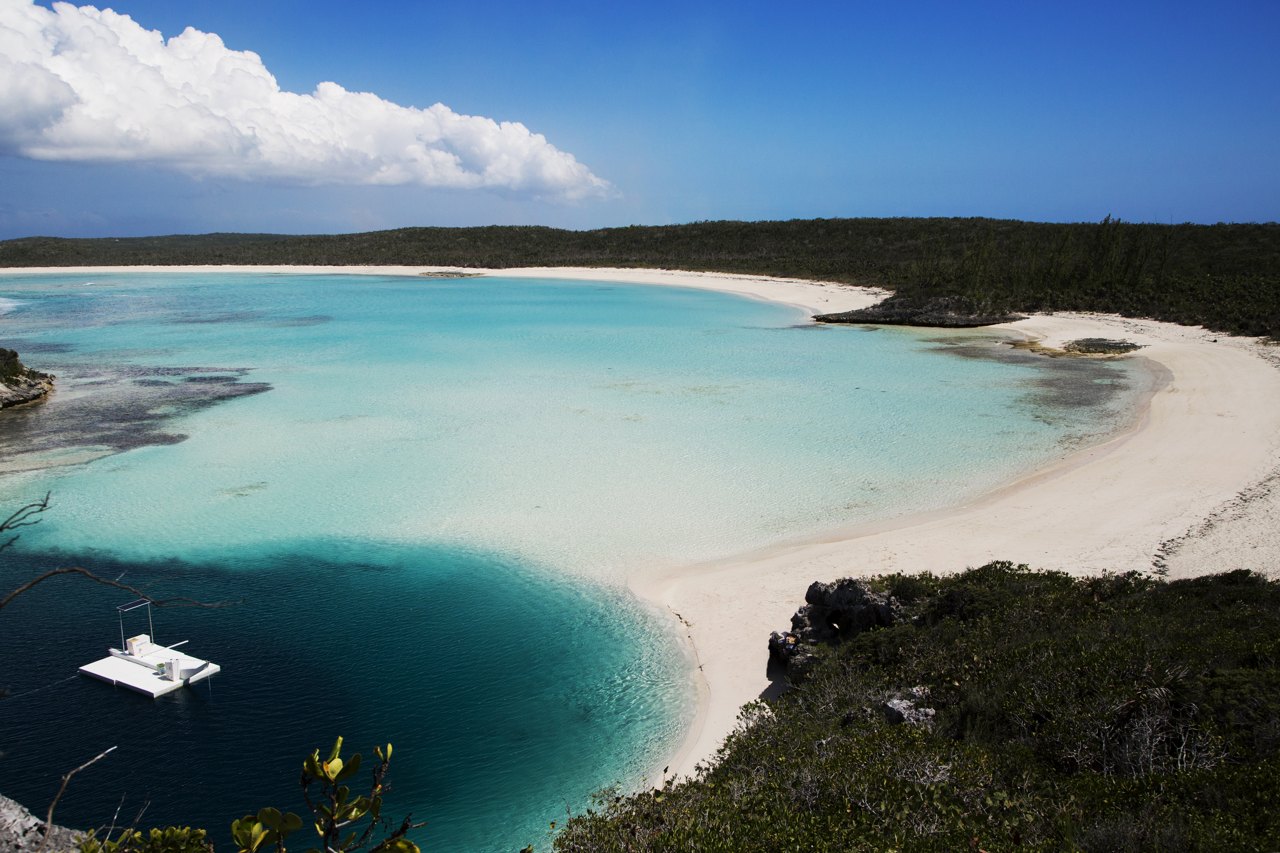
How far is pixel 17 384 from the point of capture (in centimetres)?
1866

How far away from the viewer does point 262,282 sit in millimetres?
56969

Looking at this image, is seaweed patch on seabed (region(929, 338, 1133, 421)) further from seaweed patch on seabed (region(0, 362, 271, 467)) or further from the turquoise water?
seaweed patch on seabed (region(0, 362, 271, 467))

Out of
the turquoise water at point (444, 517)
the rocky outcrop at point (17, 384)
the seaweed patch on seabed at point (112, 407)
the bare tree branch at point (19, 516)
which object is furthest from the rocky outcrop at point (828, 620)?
the rocky outcrop at point (17, 384)

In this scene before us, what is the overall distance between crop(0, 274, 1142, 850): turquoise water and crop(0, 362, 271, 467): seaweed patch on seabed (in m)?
0.12

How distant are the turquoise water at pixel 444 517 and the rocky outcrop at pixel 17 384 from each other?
0.64 metres

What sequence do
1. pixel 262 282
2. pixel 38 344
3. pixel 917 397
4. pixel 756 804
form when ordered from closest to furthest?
pixel 756 804
pixel 917 397
pixel 38 344
pixel 262 282

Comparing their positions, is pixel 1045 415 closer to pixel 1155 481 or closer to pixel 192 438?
pixel 1155 481

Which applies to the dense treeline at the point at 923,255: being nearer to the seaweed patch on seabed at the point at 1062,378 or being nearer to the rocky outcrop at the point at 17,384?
the seaweed patch on seabed at the point at 1062,378

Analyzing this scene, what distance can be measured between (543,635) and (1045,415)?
12.6 meters

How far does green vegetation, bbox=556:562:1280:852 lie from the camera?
3885mm

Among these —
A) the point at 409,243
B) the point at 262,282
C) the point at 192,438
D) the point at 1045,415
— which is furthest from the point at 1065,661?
the point at 409,243

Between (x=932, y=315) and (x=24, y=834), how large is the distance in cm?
3224

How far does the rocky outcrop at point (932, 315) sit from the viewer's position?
31625mm

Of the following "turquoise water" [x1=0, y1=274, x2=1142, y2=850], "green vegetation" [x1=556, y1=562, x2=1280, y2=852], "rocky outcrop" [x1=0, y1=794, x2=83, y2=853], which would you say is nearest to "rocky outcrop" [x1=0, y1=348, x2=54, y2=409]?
"turquoise water" [x1=0, y1=274, x2=1142, y2=850]
